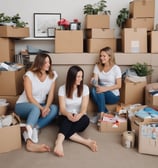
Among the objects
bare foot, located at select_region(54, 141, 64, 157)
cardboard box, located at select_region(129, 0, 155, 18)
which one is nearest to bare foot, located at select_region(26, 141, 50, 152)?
bare foot, located at select_region(54, 141, 64, 157)

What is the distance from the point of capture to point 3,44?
3.41 metres

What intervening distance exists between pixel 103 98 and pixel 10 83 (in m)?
1.23

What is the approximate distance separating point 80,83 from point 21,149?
88 cm

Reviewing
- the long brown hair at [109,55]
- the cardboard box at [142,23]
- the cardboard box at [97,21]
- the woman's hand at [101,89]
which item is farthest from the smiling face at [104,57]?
the cardboard box at [142,23]

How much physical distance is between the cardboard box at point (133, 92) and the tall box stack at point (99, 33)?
65cm

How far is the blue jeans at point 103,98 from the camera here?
3.06 meters

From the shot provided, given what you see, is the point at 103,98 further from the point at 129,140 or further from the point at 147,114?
the point at 129,140

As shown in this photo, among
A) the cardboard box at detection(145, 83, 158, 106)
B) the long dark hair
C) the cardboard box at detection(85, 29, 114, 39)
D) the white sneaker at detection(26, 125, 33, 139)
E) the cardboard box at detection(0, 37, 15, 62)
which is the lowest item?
the white sneaker at detection(26, 125, 33, 139)

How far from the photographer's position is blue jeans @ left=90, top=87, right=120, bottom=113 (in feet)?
10.0

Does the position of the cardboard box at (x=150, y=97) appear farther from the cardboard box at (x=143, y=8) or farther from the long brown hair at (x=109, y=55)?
the cardboard box at (x=143, y=8)

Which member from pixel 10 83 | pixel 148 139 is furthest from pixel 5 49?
pixel 148 139

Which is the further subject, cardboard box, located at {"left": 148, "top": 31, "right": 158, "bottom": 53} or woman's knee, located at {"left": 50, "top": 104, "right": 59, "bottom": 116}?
cardboard box, located at {"left": 148, "top": 31, "right": 158, "bottom": 53}

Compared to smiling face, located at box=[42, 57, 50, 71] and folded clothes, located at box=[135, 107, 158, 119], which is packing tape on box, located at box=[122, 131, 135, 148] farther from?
smiling face, located at box=[42, 57, 50, 71]

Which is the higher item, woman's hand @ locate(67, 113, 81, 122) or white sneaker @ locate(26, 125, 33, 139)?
woman's hand @ locate(67, 113, 81, 122)
